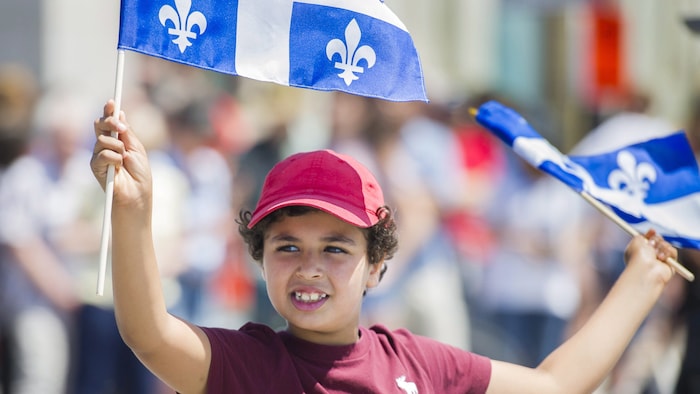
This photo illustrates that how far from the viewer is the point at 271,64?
4.29 metres

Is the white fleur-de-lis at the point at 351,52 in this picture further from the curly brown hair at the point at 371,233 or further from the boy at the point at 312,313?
the curly brown hair at the point at 371,233

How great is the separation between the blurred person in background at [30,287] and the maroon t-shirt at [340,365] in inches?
187

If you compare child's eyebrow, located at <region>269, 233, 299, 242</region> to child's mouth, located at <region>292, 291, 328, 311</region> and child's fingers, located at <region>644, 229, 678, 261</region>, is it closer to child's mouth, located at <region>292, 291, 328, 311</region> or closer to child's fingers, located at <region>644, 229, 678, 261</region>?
child's mouth, located at <region>292, 291, 328, 311</region>

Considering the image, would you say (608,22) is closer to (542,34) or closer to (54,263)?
(542,34)

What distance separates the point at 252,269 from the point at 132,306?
5.78 metres

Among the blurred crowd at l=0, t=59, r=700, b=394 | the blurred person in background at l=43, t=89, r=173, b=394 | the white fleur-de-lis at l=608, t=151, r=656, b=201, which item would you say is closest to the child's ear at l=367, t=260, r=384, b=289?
the white fleur-de-lis at l=608, t=151, r=656, b=201

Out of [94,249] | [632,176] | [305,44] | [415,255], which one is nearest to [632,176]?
[632,176]

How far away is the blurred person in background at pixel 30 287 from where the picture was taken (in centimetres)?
871

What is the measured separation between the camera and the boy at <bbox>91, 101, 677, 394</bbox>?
3609 mm

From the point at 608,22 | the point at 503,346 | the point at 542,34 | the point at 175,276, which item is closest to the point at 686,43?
the point at 542,34

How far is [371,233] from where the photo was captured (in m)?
4.20

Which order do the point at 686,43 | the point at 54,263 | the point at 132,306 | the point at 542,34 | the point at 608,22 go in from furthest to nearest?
the point at 686,43
the point at 542,34
the point at 608,22
the point at 54,263
the point at 132,306

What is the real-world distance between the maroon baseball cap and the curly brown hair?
0.04m

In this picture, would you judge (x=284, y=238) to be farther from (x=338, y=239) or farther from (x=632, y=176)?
(x=632, y=176)
